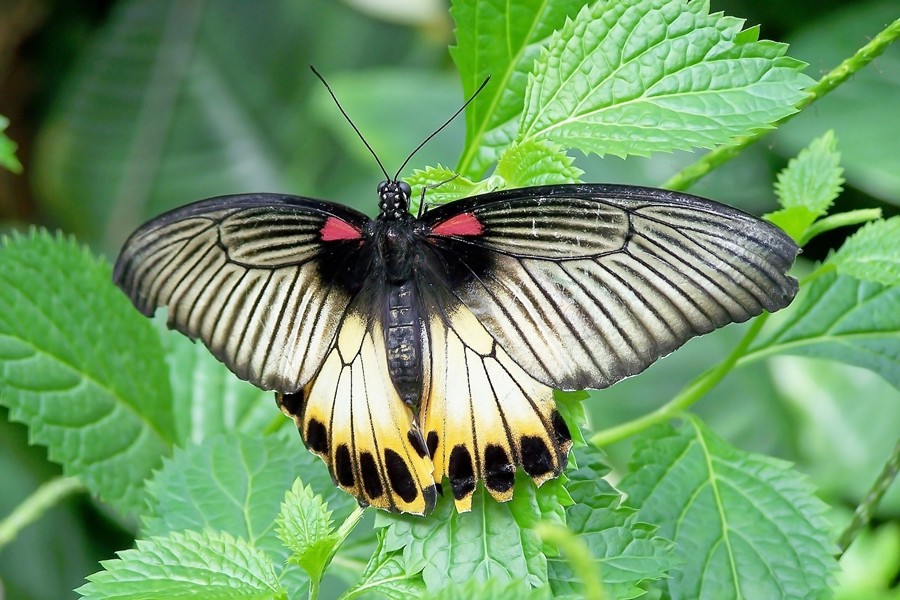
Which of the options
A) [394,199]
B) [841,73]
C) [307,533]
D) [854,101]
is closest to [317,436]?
A: [307,533]

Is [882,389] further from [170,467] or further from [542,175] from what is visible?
[170,467]

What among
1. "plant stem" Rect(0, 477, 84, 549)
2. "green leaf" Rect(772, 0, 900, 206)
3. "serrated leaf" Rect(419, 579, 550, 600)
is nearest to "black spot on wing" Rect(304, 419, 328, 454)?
"serrated leaf" Rect(419, 579, 550, 600)

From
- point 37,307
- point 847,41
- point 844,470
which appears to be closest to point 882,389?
point 844,470

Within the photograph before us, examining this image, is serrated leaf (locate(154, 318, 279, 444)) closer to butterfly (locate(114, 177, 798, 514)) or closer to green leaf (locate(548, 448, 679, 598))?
butterfly (locate(114, 177, 798, 514))

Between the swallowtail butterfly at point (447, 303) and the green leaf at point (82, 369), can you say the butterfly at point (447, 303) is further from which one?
the green leaf at point (82, 369)

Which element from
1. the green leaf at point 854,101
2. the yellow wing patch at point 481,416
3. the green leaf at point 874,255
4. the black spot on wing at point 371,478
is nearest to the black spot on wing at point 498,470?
the yellow wing patch at point 481,416
